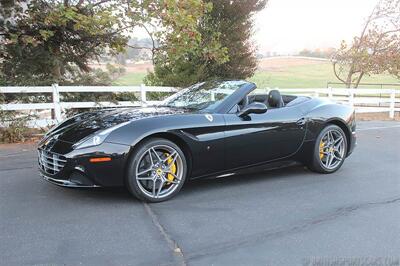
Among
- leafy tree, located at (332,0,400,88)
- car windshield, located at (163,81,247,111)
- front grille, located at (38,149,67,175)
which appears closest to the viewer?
front grille, located at (38,149,67,175)

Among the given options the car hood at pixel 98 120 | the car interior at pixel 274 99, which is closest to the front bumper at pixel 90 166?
the car hood at pixel 98 120

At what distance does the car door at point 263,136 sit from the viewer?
220 inches

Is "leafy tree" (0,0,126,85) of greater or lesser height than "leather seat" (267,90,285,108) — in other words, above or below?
above

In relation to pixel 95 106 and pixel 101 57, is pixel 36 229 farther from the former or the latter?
pixel 101 57

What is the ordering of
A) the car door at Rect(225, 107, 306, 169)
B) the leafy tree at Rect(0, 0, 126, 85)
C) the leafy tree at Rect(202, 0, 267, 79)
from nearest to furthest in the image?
1. the car door at Rect(225, 107, 306, 169)
2. the leafy tree at Rect(0, 0, 126, 85)
3. the leafy tree at Rect(202, 0, 267, 79)

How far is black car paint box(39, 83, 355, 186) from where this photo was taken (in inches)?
189

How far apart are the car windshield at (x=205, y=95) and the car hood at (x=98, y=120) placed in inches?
10.8

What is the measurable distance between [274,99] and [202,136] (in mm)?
1442

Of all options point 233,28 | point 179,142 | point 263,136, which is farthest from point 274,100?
point 233,28

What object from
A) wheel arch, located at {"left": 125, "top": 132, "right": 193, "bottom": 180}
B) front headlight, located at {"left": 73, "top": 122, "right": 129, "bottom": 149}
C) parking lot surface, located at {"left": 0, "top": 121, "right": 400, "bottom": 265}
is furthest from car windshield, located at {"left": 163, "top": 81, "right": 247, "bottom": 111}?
front headlight, located at {"left": 73, "top": 122, "right": 129, "bottom": 149}

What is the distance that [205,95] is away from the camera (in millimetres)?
6133

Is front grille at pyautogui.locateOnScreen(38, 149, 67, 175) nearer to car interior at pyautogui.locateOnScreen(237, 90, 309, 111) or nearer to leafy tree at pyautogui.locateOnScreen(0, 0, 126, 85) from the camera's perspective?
car interior at pyautogui.locateOnScreen(237, 90, 309, 111)

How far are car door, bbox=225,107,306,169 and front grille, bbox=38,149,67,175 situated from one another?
72.2 inches

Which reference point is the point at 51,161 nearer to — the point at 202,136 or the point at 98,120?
the point at 98,120
